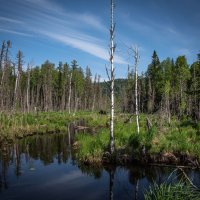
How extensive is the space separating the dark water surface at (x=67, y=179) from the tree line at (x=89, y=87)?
21.1m

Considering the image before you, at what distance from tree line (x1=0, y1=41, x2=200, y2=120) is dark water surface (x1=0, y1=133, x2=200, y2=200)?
69.2 feet

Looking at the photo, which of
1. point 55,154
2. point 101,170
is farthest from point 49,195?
point 55,154

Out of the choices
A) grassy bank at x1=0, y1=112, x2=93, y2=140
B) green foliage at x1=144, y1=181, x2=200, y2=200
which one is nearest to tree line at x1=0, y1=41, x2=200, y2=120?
grassy bank at x1=0, y1=112, x2=93, y2=140

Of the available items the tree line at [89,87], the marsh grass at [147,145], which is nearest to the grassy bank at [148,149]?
the marsh grass at [147,145]

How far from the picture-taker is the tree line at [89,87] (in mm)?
44375

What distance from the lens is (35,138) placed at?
26.0 meters

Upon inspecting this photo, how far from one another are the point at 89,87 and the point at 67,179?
265 feet

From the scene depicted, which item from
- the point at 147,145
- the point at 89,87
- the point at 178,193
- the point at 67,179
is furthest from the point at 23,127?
the point at 89,87

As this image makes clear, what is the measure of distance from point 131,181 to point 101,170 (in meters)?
1.94

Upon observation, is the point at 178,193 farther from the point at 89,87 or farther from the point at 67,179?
the point at 89,87

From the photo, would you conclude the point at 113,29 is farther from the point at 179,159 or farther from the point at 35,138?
the point at 35,138

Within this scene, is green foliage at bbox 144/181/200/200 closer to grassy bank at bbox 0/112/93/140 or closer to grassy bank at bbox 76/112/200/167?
grassy bank at bbox 76/112/200/167

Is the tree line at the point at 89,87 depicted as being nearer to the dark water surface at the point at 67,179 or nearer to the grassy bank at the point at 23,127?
the grassy bank at the point at 23,127

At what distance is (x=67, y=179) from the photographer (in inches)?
531
